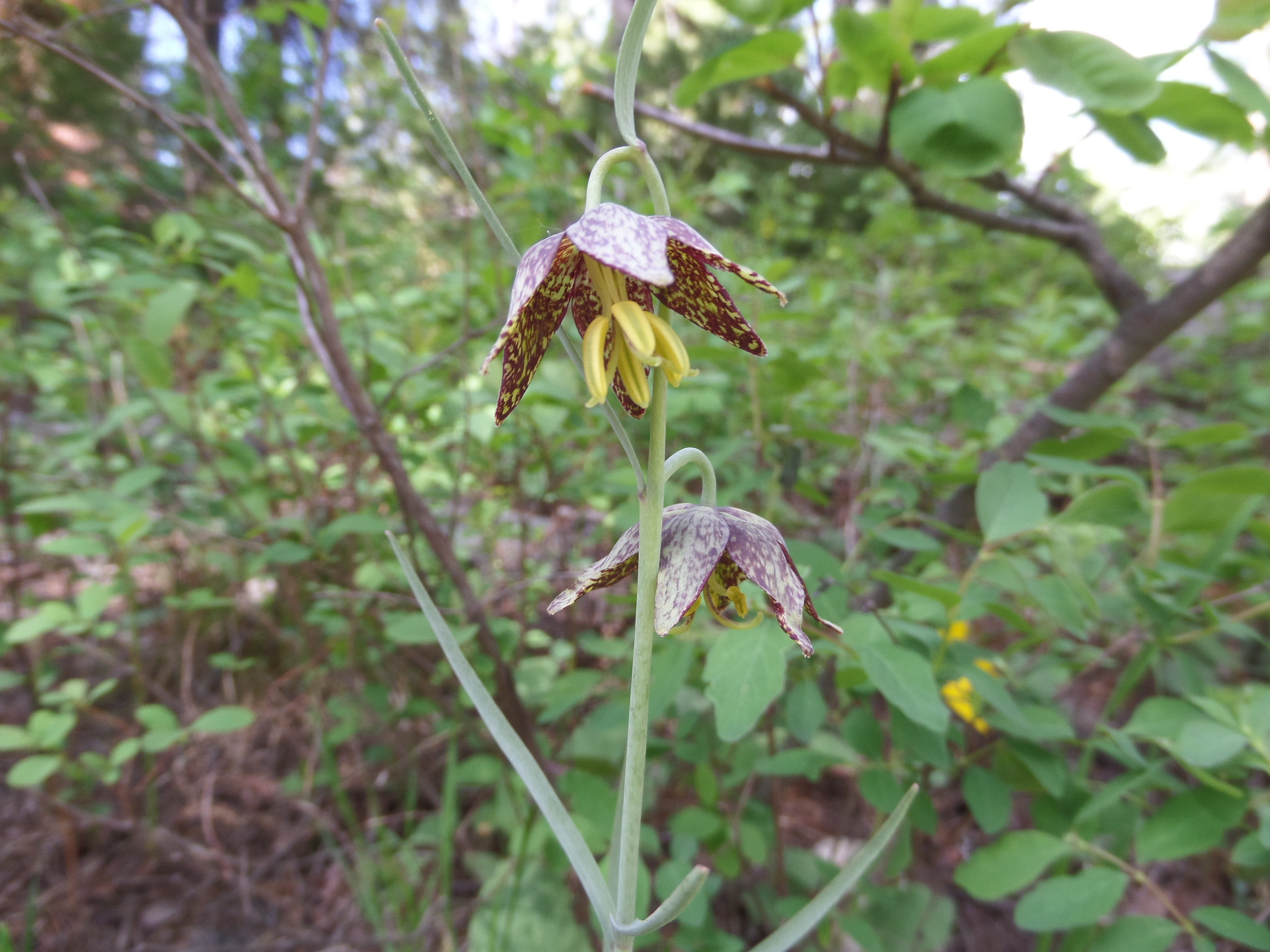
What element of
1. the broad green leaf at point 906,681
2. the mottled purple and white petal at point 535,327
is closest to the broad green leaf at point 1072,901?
the broad green leaf at point 906,681

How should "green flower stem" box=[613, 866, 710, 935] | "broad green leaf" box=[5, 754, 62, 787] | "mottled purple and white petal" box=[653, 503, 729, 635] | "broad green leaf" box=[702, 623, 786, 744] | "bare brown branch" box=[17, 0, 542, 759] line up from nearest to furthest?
"green flower stem" box=[613, 866, 710, 935], "mottled purple and white petal" box=[653, 503, 729, 635], "broad green leaf" box=[702, 623, 786, 744], "bare brown branch" box=[17, 0, 542, 759], "broad green leaf" box=[5, 754, 62, 787]

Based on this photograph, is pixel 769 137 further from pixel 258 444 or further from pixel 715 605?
pixel 715 605

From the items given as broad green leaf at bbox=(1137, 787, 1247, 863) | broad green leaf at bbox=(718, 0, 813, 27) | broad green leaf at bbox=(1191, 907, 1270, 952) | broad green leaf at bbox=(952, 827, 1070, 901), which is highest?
broad green leaf at bbox=(718, 0, 813, 27)

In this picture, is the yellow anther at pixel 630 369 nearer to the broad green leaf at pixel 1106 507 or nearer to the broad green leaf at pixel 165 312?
the broad green leaf at pixel 1106 507

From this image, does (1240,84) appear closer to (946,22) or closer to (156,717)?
(946,22)

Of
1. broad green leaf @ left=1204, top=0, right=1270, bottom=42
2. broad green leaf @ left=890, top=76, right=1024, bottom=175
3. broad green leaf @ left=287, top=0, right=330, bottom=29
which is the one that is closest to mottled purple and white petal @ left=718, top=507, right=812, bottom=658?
broad green leaf @ left=890, top=76, right=1024, bottom=175

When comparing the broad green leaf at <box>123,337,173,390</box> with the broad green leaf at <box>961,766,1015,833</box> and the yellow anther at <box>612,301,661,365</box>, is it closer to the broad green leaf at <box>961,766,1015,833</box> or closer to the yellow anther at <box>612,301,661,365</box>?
the yellow anther at <box>612,301,661,365</box>
